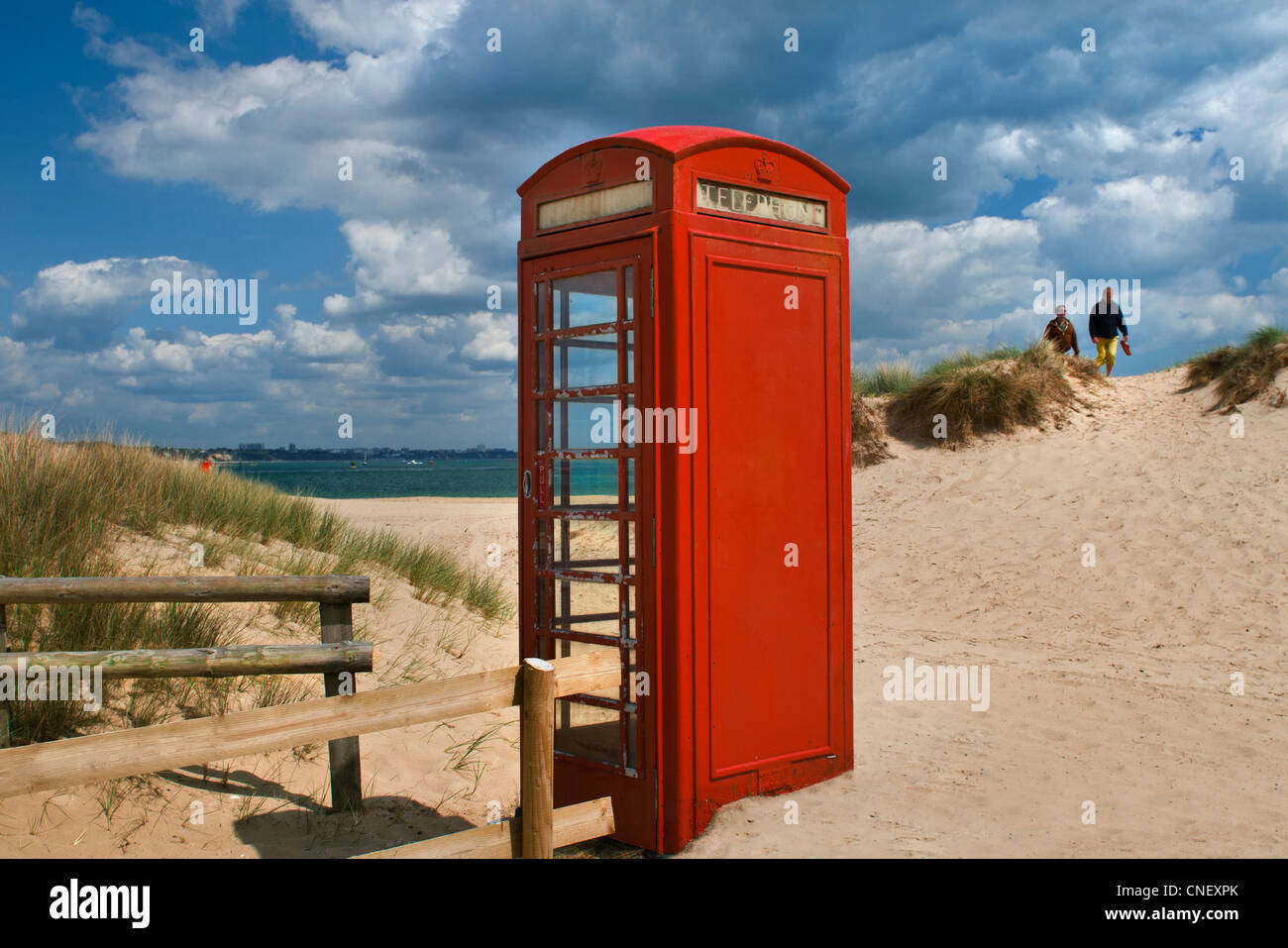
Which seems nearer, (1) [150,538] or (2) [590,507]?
(2) [590,507]

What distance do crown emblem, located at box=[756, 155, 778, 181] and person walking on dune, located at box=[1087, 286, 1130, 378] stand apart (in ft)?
49.1

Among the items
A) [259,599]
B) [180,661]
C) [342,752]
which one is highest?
[259,599]

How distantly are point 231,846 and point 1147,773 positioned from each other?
18.2 feet

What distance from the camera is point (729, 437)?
16.8 ft

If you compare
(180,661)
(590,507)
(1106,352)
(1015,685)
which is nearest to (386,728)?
(180,661)

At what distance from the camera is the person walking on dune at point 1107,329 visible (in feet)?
59.6

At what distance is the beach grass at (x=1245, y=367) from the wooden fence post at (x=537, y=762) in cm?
1447

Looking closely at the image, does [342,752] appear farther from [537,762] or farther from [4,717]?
[537,762]

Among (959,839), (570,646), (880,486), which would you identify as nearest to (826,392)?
(570,646)

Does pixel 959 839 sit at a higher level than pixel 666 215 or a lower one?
lower

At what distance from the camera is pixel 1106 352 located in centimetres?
1861

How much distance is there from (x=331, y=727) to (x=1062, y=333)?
683 inches

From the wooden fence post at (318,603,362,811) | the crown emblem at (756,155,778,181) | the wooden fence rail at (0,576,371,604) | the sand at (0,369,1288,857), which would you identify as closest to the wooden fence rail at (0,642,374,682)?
the wooden fence post at (318,603,362,811)

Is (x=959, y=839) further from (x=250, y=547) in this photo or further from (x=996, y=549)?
(x=996, y=549)
